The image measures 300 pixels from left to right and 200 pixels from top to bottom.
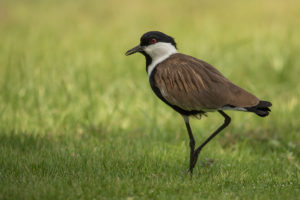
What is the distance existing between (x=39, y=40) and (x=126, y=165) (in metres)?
7.14

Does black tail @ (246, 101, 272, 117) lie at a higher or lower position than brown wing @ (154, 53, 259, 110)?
lower

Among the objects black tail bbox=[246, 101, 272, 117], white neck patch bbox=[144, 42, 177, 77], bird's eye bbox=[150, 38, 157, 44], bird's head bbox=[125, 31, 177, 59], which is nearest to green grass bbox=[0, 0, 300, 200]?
black tail bbox=[246, 101, 272, 117]

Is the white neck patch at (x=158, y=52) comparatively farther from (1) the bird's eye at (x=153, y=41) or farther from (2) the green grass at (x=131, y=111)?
(2) the green grass at (x=131, y=111)

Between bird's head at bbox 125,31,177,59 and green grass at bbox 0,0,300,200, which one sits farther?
bird's head at bbox 125,31,177,59

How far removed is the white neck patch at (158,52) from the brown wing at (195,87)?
0.40 ft

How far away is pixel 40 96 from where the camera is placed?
8.12m

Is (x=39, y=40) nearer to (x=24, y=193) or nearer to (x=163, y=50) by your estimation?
(x=163, y=50)

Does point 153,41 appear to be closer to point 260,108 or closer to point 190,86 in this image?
point 190,86

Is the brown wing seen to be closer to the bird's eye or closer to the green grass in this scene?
the bird's eye

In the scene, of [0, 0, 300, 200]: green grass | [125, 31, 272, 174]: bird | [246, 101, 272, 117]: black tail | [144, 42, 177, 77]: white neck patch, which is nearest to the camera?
[246, 101, 272, 117]: black tail

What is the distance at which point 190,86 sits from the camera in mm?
5016

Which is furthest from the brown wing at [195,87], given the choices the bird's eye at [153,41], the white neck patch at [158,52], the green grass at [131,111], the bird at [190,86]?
the green grass at [131,111]

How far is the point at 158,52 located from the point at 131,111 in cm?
300

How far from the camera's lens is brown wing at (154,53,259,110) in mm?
4812
